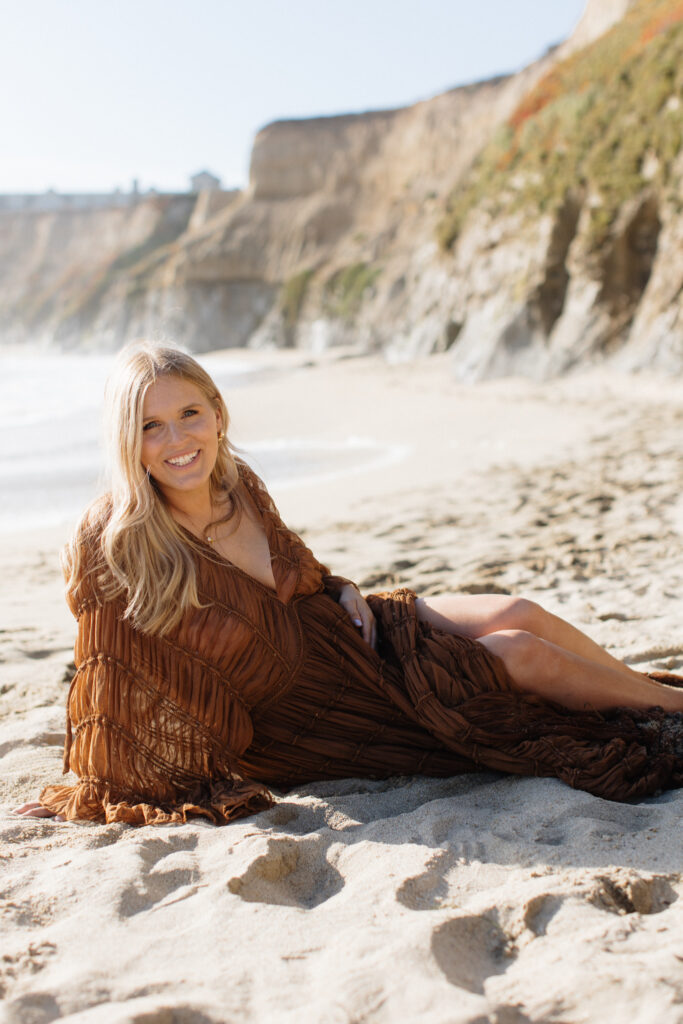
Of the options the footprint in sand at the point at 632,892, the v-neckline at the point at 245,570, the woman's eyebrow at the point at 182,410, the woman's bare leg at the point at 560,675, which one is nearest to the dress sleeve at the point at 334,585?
the v-neckline at the point at 245,570

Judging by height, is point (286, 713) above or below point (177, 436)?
below

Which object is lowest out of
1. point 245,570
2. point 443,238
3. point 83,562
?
point 245,570

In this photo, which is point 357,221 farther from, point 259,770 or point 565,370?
point 259,770

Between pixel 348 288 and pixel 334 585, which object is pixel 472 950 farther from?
pixel 348 288

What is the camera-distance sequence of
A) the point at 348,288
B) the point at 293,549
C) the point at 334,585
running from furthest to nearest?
1. the point at 348,288
2. the point at 334,585
3. the point at 293,549

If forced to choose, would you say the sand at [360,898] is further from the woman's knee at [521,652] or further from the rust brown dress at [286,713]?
the woman's knee at [521,652]

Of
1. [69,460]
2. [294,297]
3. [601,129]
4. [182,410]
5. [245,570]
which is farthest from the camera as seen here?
[294,297]

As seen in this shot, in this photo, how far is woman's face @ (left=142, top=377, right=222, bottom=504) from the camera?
8.34ft

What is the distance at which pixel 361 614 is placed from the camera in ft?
9.13

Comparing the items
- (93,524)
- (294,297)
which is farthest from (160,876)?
(294,297)

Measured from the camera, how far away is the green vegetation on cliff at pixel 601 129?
15.0 m

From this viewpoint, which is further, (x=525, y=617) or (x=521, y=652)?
(x=525, y=617)

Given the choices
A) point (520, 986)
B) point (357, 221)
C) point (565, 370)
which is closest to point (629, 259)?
point (565, 370)

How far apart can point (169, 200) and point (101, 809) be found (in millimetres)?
71179
